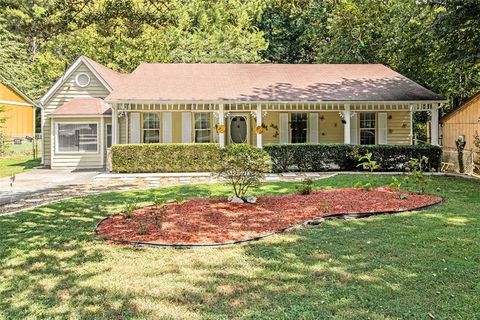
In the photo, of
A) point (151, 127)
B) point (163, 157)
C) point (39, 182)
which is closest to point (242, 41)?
point (151, 127)

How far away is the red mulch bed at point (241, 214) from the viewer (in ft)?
22.9

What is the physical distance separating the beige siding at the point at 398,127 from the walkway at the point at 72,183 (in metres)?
6.96

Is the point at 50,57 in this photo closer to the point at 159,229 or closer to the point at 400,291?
the point at 159,229

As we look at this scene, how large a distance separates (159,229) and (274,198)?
388cm

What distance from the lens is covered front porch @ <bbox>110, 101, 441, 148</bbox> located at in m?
19.5

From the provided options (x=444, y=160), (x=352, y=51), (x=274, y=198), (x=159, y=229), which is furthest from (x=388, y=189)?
(x=352, y=51)

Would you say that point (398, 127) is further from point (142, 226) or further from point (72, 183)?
point (142, 226)

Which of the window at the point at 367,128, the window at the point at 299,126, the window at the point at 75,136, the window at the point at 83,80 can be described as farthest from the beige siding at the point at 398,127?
the window at the point at 83,80

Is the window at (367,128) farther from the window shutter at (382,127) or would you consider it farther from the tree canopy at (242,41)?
the tree canopy at (242,41)

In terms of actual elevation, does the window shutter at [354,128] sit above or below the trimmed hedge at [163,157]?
above

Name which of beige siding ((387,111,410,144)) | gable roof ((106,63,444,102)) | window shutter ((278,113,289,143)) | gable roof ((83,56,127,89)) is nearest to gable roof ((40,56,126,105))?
gable roof ((83,56,127,89))

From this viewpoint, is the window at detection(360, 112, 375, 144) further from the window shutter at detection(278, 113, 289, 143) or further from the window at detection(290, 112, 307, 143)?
the window shutter at detection(278, 113, 289, 143)

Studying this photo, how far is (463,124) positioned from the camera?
58.7 ft

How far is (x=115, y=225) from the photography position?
7688mm
